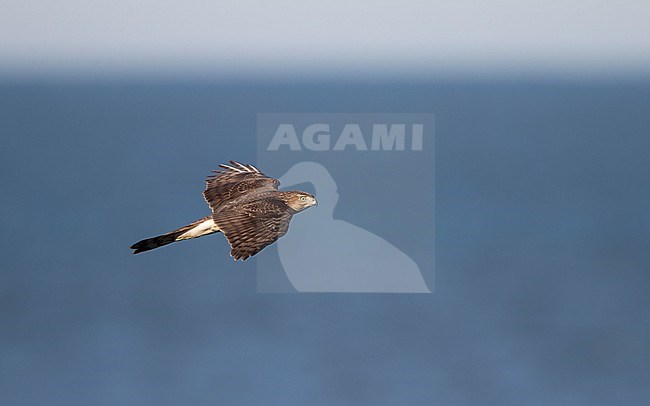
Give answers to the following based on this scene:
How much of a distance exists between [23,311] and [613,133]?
51075 mm

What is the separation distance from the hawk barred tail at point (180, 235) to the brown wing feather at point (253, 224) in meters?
0.19

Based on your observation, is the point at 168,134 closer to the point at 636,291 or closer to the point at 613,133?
the point at 613,133

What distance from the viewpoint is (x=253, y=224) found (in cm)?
1322

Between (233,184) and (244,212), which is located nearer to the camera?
(244,212)

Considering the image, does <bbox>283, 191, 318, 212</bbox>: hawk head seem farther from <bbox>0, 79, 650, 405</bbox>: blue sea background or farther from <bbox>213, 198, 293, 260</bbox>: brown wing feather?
<bbox>0, 79, 650, 405</bbox>: blue sea background

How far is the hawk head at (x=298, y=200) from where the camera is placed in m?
14.0

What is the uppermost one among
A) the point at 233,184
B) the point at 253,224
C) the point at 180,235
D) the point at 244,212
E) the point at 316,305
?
the point at 233,184

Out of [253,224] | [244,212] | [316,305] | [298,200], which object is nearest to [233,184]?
[298,200]

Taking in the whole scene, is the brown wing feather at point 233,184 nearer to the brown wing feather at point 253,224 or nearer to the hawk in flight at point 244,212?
the hawk in flight at point 244,212

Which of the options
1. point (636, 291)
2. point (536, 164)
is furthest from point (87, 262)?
point (536, 164)

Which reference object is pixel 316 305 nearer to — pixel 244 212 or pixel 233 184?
pixel 233 184

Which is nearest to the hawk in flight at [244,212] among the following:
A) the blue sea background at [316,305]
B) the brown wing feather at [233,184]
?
the brown wing feather at [233,184]

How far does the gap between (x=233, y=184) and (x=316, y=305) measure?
2131cm

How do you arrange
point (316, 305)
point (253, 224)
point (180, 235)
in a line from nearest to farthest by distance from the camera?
1. point (253, 224)
2. point (180, 235)
3. point (316, 305)
